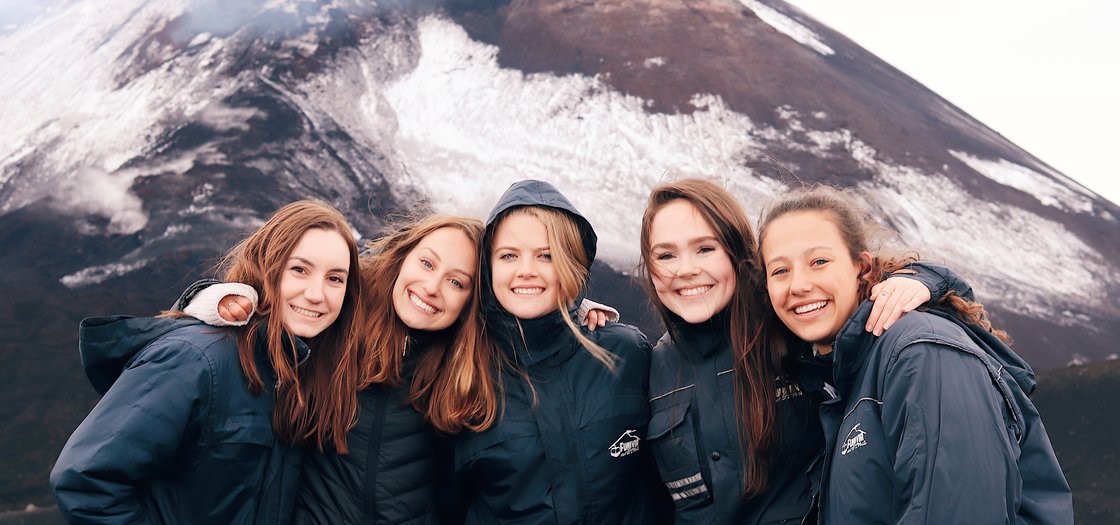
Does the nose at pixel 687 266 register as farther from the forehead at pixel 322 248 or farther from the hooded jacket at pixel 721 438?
the forehead at pixel 322 248

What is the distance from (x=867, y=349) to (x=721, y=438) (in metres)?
0.70

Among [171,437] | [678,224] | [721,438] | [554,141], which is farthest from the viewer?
[554,141]

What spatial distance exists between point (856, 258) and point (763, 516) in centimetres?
96

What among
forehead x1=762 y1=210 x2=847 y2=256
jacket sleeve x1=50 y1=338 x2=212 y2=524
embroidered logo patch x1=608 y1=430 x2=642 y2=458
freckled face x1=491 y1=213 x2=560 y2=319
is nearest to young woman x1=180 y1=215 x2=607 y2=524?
freckled face x1=491 y1=213 x2=560 y2=319

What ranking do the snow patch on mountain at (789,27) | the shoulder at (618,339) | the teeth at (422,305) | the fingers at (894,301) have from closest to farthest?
the fingers at (894,301)
the teeth at (422,305)
the shoulder at (618,339)
the snow patch on mountain at (789,27)

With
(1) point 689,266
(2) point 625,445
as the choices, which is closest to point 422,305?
(2) point 625,445

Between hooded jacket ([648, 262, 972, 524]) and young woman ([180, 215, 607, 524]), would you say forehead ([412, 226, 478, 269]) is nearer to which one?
young woman ([180, 215, 607, 524])

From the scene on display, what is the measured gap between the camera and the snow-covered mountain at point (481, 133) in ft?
28.9

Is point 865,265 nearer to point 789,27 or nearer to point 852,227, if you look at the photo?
point 852,227

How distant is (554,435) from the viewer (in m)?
3.32

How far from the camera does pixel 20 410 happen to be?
695cm

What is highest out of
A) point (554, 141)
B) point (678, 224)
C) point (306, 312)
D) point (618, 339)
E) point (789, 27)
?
point (678, 224)

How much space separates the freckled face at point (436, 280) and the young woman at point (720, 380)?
0.78m

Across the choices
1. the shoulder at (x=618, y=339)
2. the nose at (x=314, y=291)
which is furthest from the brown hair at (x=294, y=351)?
the shoulder at (x=618, y=339)
